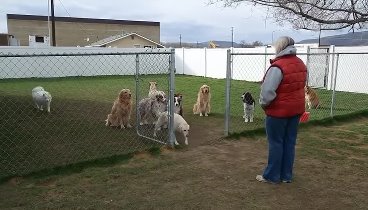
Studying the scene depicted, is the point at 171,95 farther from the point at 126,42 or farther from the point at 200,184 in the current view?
the point at 126,42

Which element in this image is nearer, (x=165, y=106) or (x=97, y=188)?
(x=97, y=188)

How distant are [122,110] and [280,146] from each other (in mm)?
4029

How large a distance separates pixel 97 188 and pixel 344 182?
332 centimetres

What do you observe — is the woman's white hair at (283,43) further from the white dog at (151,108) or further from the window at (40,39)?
the window at (40,39)

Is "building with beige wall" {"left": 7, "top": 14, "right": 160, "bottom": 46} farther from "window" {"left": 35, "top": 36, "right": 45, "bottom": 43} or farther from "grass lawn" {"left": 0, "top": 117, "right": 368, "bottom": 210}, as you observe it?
"grass lawn" {"left": 0, "top": 117, "right": 368, "bottom": 210}

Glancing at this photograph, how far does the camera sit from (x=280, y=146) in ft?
15.0

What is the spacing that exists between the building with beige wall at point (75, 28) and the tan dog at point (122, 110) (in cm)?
4496

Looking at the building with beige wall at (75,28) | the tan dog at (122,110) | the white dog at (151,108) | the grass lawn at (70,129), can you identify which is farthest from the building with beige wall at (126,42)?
the white dog at (151,108)

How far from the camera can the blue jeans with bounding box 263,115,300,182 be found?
4.50m

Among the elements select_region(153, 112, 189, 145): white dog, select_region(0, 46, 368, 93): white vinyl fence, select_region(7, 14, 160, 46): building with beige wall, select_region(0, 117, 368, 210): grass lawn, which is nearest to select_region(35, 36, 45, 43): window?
select_region(7, 14, 160, 46): building with beige wall

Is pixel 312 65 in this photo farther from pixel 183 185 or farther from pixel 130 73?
pixel 183 185

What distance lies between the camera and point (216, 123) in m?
8.55

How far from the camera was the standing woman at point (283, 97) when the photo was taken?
4.29m

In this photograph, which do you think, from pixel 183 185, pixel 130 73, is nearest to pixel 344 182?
pixel 183 185
